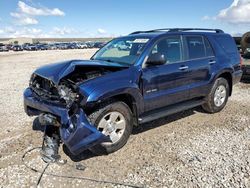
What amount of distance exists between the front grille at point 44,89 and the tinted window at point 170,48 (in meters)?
1.94

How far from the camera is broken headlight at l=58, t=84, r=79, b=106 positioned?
439 centimetres

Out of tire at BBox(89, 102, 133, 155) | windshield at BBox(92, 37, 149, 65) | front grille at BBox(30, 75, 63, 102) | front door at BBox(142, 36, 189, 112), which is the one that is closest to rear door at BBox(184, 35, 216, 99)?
front door at BBox(142, 36, 189, 112)

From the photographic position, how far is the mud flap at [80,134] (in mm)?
4145

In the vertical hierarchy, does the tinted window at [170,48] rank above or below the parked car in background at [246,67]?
above

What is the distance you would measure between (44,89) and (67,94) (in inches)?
31.3

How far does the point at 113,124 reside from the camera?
15.6ft

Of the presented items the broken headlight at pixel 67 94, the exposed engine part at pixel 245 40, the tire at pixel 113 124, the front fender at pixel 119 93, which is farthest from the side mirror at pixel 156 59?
the exposed engine part at pixel 245 40

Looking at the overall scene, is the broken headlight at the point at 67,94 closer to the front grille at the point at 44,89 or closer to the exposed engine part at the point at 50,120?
the front grille at the point at 44,89

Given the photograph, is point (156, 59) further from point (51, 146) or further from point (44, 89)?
point (51, 146)

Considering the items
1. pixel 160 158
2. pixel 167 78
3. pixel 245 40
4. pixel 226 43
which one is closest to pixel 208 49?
pixel 226 43

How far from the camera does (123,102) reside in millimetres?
4859

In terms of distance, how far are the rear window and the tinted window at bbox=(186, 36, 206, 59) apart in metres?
0.71

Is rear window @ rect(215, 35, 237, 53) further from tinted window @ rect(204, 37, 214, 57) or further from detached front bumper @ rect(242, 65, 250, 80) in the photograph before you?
detached front bumper @ rect(242, 65, 250, 80)

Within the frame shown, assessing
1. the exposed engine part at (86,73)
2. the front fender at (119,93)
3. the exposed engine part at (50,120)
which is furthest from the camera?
the exposed engine part at (86,73)
